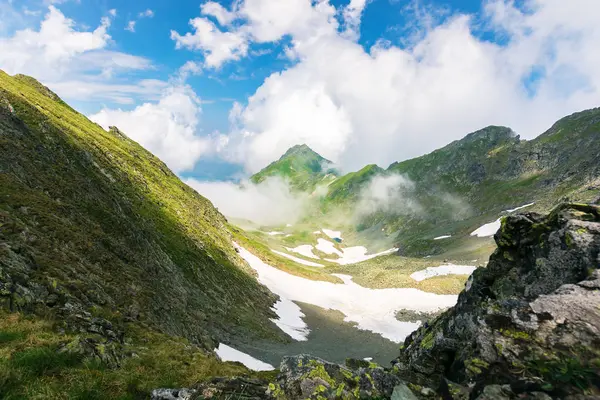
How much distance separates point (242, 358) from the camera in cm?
3909

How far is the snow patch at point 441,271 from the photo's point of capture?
364 feet

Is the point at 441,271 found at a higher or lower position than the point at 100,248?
higher

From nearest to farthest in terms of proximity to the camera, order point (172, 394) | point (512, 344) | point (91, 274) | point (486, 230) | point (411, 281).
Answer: point (512, 344) → point (172, 394) → point (91, 274) → point (411, 281) → point (486, 230)

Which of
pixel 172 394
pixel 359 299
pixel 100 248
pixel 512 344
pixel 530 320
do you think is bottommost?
pixel 172 394

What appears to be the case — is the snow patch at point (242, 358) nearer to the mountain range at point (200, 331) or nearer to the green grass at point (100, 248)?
the green grass at point (100, 248)

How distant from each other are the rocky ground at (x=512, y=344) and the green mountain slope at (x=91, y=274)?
506cm

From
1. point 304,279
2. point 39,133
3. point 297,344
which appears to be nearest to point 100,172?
point 39,133

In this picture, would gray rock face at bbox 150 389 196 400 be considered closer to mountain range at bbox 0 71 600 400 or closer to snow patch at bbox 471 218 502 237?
mountain range at bbox 0 71 600 400

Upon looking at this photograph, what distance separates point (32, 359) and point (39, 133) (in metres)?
48.8

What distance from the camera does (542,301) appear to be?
8445 millimetres

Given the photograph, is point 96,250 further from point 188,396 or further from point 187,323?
point 188,396

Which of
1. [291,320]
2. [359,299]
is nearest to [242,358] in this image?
[291,320]

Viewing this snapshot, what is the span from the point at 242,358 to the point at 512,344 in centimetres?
3733

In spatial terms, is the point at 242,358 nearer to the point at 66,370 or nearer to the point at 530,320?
the point at 66,370
